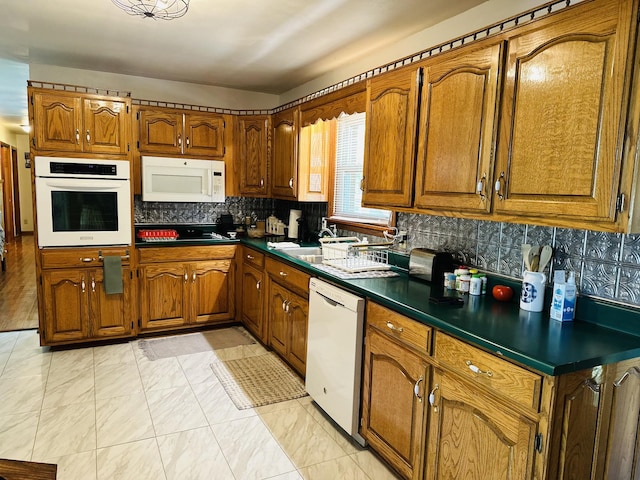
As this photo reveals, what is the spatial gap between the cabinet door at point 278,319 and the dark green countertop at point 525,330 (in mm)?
1127

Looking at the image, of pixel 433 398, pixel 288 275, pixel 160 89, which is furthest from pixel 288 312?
pixel 160 89

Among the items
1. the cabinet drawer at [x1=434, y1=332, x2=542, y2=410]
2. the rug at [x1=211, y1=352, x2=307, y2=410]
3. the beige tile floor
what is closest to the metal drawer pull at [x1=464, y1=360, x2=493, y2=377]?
the cabinet drawer at [x1=434, y1=332, x2=542, y2=410]

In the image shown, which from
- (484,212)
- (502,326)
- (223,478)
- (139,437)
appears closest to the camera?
(502,326)

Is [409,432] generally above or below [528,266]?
below

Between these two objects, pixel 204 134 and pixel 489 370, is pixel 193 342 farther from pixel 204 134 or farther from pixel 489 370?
pixel 489 370

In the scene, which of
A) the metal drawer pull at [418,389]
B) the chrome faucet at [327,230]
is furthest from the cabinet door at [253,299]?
the metal drawer pull at [418,389]

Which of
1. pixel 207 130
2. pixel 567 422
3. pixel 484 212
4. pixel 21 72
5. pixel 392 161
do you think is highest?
pixel 21 72

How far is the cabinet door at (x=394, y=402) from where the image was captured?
74.6 inches

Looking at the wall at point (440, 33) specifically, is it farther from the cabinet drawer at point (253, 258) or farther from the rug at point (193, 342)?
the rug at point (193, 342)

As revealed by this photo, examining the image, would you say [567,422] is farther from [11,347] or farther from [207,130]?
[11,347]

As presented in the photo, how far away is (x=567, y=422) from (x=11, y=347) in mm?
4139

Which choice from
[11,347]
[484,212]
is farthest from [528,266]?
[11,347]

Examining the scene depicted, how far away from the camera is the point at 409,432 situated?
1.96 metres

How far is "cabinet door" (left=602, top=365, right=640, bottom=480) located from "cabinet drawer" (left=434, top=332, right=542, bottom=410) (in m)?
0.37
